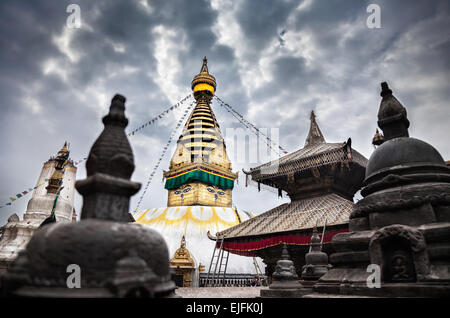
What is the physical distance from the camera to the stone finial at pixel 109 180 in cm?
231

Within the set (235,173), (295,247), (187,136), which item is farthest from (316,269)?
(187,136)

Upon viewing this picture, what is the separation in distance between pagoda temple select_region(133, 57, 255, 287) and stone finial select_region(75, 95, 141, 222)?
1564 centimetres

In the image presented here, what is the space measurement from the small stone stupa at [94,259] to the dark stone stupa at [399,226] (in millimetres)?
3195

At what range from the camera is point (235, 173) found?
27.8m

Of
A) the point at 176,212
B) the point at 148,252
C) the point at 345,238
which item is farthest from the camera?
the point at 176,212

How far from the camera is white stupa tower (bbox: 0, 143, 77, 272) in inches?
440

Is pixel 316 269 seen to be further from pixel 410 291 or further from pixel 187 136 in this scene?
pixel 187 136

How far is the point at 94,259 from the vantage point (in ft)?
6.23

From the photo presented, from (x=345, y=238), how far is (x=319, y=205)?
23.1 feet

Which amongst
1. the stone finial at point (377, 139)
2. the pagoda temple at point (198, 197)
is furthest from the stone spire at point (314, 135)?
the pagoda temple at point (198, 197)

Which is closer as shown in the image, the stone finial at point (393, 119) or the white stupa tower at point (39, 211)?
the stone finial at point (393, 119)
